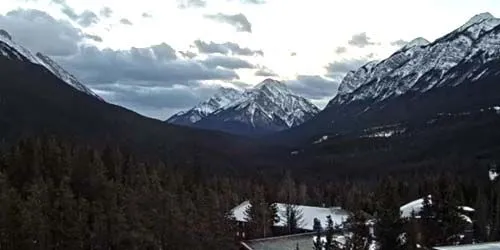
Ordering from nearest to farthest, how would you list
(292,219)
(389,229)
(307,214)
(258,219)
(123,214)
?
(389,229) → (123,214) → (258,219) → (292,219) → (307,214)

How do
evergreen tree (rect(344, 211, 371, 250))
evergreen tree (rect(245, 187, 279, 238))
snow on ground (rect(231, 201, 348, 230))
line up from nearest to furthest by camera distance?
evergreen tree (rect(344, 211, 371, 250)) → evergreen tree (rect(245, 187, 279, 238)) → snow on ground (rect(231, 201, 348, 230))

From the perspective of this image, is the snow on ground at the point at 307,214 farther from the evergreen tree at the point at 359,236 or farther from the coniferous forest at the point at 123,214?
the evergreen tree at the point at 359,236

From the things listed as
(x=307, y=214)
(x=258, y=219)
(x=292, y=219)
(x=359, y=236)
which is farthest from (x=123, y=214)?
(x=307, y=214)

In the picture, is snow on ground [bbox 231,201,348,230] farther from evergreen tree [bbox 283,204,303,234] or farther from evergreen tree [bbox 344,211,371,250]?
evergreen tree [bbox 344,211,371,250]

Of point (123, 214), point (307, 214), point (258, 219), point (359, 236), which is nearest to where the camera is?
point (359, 236)

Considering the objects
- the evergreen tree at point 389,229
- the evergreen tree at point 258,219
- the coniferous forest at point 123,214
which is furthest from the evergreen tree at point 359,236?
the evergreen tree at point 258,219

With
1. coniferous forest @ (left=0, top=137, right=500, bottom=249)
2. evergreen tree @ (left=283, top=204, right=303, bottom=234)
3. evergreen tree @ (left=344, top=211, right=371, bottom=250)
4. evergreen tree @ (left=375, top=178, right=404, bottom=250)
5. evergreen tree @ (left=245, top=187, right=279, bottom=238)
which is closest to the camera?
evergreen tree @ (left=375, top=178, right=404, bottom=250)

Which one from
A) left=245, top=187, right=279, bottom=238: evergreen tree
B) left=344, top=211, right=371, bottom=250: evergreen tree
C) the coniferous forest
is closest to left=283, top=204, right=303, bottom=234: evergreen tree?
left=245, top=187, right=279, bottom=238: evergreen tree

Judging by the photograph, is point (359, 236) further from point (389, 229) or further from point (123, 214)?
point (123, 214)

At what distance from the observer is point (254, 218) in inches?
3676

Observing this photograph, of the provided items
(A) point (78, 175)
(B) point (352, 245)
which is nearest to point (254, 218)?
(A) point (78, 175)

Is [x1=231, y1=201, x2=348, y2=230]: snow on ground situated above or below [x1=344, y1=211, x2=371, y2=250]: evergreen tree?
above

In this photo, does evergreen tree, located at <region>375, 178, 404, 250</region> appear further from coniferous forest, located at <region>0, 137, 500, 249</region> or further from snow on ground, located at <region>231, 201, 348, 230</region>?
snow on ground, located at <region>231, 201, 348, 230</region>

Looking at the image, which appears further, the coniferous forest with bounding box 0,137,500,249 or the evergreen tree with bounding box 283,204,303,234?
the evergreen tree with bounding box 283,204,303,234
